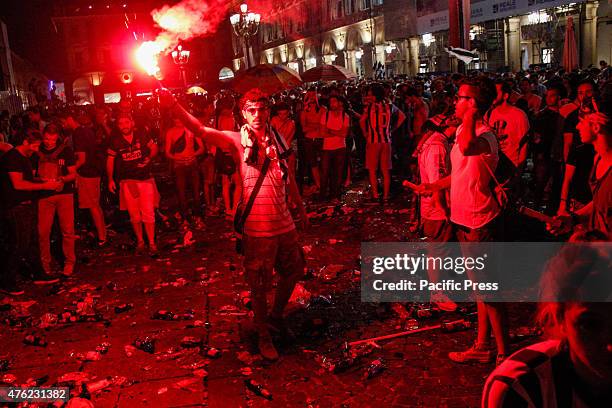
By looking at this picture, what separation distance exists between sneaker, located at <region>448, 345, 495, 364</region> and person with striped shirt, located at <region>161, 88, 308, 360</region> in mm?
1539

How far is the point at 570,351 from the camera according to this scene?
171 cm

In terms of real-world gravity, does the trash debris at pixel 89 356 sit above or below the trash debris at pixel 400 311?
above

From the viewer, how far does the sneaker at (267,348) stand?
527cm

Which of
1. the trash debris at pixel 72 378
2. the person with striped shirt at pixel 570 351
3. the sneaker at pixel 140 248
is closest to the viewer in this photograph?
the person with striped shirt at pixel 570 351

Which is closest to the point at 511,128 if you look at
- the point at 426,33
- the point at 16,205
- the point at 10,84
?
the point at 16,205

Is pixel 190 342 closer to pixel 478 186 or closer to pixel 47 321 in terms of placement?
pixel 47 321

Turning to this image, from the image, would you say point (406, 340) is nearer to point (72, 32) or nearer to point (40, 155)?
point (40, 155)

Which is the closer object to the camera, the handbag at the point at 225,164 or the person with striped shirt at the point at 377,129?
the handbag at the point at 225,164

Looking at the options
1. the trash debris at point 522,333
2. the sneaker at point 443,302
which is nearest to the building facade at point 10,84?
the sneaker at point 443,302

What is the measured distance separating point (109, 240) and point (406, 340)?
6.33 meters

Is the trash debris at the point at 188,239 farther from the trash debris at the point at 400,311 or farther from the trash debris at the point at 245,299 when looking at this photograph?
the trash debris at the point at 400,311

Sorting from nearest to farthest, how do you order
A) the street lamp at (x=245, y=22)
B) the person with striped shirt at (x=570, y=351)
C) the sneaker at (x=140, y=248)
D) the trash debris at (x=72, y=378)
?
the person with striped shirt at (x=570, y=351) < the trash debris at (x=72, y=378) < the sneaker at (x=140, y=248) < the street lamp at (x=245, y=22)

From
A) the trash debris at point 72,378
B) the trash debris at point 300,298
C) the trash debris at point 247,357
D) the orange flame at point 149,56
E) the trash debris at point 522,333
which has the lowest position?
the trash debris at point 522,333

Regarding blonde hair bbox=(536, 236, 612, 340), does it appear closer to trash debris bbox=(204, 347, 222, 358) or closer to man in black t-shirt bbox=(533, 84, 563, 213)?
trash debris bbox=(204, 347, 222, 358)
